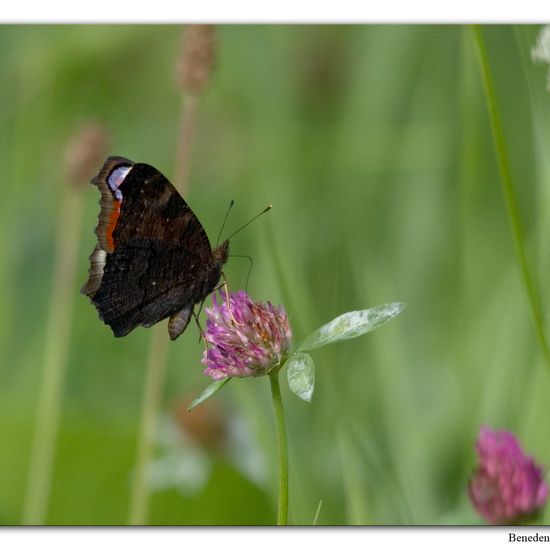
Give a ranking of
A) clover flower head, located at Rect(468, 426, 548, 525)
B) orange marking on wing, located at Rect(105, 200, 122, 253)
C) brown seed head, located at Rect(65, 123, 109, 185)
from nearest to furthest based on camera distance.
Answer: clover flower head, located at Rect(468, 426, 548, 525) < orange marking on wing, located at Rect(105, 200, 122, 253) < brown seed head, located at Rect(65, 123, 109, 185)

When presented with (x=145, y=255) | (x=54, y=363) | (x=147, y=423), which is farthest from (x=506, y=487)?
(x=54, y=363)

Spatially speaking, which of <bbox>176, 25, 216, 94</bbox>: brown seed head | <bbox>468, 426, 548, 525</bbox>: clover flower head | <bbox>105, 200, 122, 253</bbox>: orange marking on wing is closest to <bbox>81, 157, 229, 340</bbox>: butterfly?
<bbox>105, 200, 122, 253</bbox>: orange marking on wing

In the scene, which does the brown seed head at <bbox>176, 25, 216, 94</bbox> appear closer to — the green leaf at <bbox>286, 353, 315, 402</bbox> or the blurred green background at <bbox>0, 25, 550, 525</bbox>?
the blurred green background at <bbox>0, 25, 550, 525</bbox>

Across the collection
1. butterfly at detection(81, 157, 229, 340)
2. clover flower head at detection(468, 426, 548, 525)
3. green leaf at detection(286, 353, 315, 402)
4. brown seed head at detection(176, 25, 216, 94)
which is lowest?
clover flower head at detection(468, 426, 548, 525)

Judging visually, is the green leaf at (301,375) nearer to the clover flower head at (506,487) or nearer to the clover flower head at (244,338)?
the clover flower head at (244,338)

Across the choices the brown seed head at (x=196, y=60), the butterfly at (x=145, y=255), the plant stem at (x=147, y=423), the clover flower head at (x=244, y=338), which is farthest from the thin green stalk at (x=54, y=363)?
the clover flower head at (x=244, y=338)

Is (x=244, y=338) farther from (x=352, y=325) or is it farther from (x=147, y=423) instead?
(x=147, y=423)

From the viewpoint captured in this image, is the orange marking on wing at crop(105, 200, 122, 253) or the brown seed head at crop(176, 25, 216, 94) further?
the brown seed head at crop(176, 25, 216, 94)
